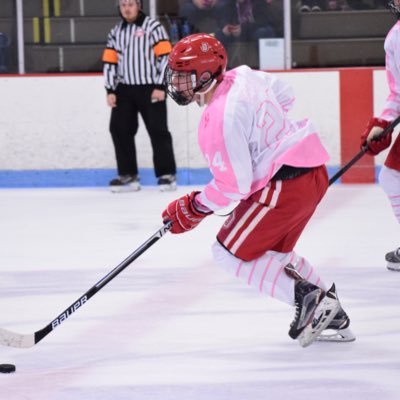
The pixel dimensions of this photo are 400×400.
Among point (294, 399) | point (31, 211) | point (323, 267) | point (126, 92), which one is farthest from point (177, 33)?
point (294, 399)

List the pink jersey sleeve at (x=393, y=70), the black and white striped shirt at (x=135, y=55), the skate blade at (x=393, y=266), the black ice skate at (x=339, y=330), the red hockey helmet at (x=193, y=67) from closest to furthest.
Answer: the red hockey helmet at (x=193, y=67) → the black ice skate at (x=339, y=330) → the pink jersey sleeve at (x=393, y=70) → the skate blade at (x=393, y=266) → the black and white striped shirt at (x=135, y=55)

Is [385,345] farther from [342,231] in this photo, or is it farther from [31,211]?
[31,211]

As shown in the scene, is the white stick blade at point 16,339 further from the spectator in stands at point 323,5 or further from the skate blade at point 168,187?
the spectator in stands at point 323,5

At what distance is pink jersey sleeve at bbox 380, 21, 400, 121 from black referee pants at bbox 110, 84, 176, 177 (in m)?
2.70

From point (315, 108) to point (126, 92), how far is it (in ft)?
3.69

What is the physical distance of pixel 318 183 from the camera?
2.80m

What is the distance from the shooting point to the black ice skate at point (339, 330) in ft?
9.56

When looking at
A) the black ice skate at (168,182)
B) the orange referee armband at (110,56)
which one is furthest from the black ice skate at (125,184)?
the orange referee armband at (110,56)

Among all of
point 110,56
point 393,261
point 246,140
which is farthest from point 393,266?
point 110,56

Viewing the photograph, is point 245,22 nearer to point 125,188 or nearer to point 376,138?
point 125,188

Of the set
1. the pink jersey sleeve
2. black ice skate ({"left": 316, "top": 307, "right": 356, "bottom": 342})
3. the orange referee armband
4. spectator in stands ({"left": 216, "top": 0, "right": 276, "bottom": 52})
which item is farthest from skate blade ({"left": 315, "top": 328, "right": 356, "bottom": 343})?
spectator in stands ({"left": 216, "top": 0, "right": 276, "bottom": 52})

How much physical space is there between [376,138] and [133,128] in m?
2.90

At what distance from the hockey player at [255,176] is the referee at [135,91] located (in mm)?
3570

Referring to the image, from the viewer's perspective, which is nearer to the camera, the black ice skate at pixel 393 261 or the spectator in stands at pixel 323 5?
the black ice skate at pixel 393 261
